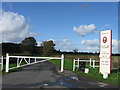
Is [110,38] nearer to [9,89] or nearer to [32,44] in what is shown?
[9,89]

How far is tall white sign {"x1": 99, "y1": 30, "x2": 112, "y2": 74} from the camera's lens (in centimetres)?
1770

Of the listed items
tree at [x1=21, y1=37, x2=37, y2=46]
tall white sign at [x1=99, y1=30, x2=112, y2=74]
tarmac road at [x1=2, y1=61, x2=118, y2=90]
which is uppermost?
tree at [x1=21, y1=37, x2=37, y2=46]

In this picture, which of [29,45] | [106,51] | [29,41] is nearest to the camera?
[106,51]

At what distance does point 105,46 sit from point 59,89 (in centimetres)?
957

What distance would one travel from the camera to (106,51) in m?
18.0

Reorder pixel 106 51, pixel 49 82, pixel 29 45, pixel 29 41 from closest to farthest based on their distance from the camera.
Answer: pixel 49 82 < pixel 106 51 < pixel 29 45 < pixel 29 41

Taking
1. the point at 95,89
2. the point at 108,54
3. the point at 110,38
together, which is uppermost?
the point at 110,38

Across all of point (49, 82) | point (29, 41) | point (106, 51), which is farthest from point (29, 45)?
point (49, 82)

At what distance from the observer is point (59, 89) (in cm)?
965

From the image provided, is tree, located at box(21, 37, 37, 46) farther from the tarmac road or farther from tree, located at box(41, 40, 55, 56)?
the tarmac road

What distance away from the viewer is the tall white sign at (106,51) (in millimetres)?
17703

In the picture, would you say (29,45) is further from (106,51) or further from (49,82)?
(49,82)

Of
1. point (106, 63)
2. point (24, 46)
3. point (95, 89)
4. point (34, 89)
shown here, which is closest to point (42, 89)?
point (34, 89)

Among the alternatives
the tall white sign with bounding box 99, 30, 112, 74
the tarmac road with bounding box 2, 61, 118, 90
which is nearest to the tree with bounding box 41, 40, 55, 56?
the tall white sign with bounding box 99, 30, 112, 74
